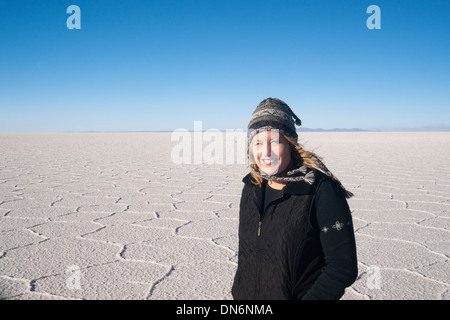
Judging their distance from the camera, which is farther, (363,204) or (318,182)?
(363,204)

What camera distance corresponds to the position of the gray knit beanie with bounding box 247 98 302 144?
41.3 inches

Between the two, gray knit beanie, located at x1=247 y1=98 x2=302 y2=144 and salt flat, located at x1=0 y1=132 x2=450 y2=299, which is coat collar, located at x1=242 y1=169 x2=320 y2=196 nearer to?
gray knit beanie, located at x1=247 y1=98 x2=302 y2=144

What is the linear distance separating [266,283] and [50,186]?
443 centimetres

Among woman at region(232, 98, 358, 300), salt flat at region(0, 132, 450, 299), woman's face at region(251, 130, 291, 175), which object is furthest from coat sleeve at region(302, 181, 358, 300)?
salt flat at region(0, 132, 450, 299)

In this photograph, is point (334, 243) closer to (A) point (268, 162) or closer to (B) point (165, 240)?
(A) point (268, 162)

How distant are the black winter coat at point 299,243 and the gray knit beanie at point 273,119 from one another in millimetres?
159

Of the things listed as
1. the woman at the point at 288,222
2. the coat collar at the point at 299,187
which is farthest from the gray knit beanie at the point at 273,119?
the coat collar at the point at 299,187

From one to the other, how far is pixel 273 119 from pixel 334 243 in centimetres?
38

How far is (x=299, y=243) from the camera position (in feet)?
3.20

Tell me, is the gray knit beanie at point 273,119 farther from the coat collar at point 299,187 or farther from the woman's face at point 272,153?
the coat collar at point 299,187

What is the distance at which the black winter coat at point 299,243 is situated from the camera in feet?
3.01

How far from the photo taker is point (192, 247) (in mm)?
2455
